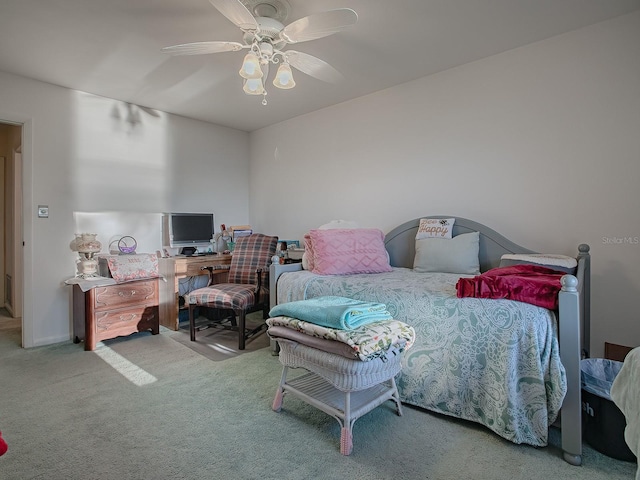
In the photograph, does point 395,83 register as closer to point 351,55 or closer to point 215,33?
point 351,55

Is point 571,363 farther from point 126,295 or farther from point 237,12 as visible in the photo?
point 126,295

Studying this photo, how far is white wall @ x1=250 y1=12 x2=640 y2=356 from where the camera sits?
Answer: 7.62 feet

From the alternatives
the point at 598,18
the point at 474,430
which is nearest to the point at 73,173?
the point at 474,430

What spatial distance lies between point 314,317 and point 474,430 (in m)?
1.03

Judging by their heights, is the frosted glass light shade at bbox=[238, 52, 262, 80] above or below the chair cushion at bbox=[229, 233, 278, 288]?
above

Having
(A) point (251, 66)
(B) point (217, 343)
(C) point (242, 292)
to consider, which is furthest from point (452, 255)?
(B) point (217, 343)

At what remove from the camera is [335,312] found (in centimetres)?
178

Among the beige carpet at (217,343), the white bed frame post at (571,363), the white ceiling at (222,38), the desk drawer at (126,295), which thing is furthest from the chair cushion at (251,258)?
the white bed frame post at (571,363)

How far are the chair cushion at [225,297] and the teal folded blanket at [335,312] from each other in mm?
1205

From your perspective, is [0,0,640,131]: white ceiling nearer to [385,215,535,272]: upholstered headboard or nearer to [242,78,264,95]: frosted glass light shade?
[242,78,264,95]: frosted glass light shade

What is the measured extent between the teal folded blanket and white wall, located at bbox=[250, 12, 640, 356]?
5.24 ft

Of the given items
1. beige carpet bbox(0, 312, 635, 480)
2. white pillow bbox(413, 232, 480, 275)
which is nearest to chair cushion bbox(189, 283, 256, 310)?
beige carpet bbox(0, 312, 635, 480)

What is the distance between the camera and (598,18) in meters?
2.34

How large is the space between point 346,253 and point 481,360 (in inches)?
53.1
